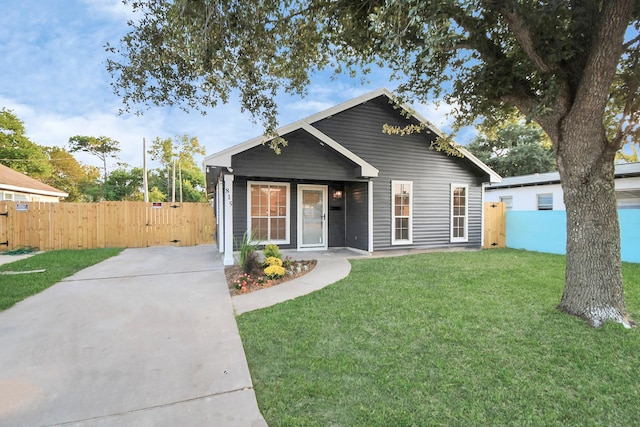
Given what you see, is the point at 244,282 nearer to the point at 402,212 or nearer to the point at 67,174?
the point at 402,212

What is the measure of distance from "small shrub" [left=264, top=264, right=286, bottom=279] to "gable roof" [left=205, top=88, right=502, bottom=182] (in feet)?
9.11

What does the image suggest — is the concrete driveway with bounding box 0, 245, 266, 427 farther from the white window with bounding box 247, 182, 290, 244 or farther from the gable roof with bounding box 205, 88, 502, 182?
the white window with bounding box 247, 182, 290, 244

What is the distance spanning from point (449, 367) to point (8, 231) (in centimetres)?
1404


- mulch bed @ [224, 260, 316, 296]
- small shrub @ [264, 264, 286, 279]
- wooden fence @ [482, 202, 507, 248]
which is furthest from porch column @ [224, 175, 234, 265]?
wooden fence @ [482, 202, 507, 248]

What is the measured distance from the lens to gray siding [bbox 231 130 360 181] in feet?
24.8

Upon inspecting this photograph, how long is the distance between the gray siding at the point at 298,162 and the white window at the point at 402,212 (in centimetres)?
210

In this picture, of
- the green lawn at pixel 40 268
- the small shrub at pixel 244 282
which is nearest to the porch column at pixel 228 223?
the small shrub at pixel 244 282

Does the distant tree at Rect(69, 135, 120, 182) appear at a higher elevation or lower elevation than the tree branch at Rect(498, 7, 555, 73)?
higher

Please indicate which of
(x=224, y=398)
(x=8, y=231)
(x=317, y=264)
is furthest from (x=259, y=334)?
(x=8, y=231)

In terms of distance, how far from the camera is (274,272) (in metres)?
6.00

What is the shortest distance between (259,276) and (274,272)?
324 mm

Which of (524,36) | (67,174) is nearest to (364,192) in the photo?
(524,36)

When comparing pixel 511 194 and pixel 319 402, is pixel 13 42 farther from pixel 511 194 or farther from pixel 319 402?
pixel 511 194

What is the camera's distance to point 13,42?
9195 millimetres
